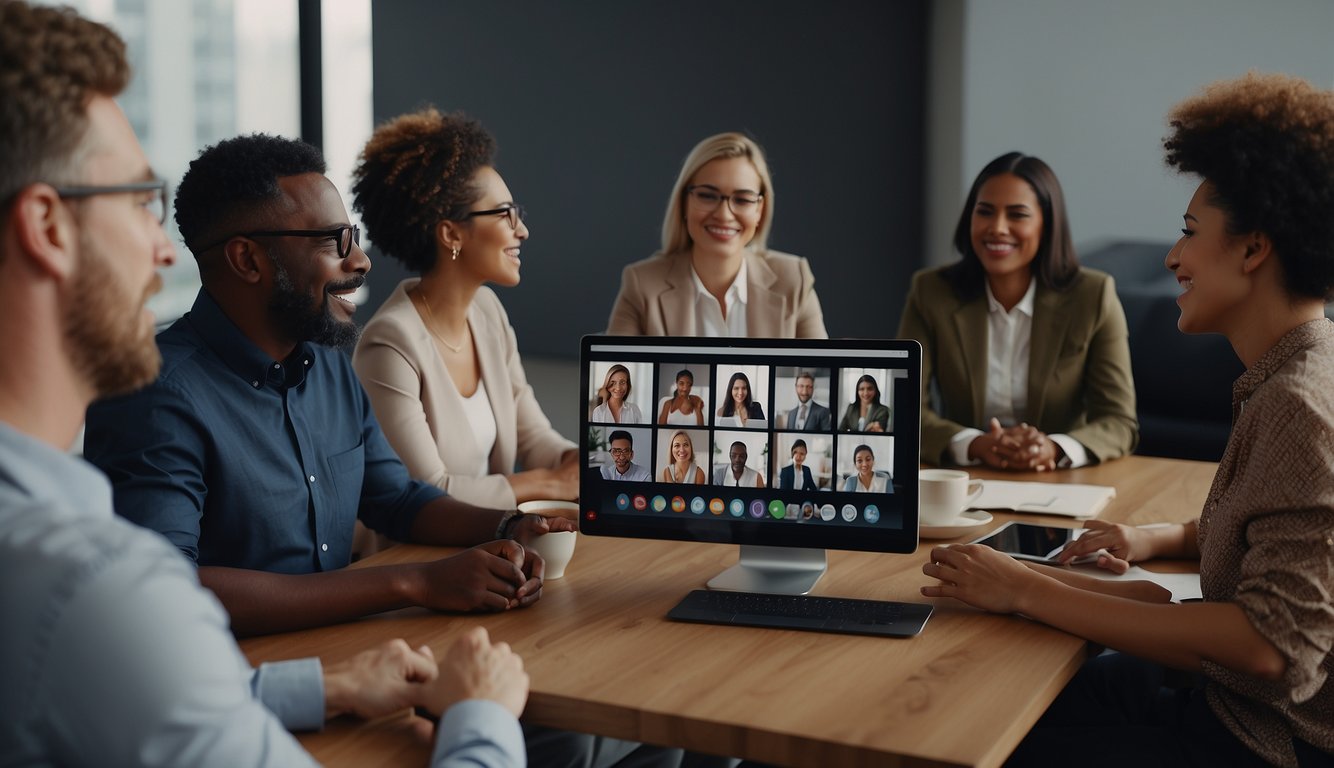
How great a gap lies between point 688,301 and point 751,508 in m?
1.76

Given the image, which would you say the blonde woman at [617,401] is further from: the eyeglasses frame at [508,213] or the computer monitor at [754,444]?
the eyeglasses frame at [508,213]

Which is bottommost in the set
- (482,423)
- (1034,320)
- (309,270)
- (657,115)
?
(482,423)

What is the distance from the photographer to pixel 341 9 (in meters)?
6.64

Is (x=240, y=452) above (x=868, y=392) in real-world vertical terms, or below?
below

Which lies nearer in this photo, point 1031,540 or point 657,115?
point 1031,540

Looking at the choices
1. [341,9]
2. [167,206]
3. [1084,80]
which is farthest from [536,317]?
[167,206]

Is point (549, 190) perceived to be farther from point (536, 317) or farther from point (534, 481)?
point (534, 481)

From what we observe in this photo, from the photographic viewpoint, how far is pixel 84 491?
40.6 inches

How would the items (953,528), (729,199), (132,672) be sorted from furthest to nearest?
1. (729,199)
2. (953,528)
3. (132,672)

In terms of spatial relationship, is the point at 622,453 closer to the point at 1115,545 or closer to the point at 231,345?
the point at 231,345

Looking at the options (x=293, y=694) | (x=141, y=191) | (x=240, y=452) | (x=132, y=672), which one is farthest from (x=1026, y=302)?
(x=132, y=672)

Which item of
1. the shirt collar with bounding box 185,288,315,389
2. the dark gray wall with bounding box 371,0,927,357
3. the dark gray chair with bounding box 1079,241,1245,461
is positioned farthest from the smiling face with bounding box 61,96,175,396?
the dark gray wall with bounding box 371,0,927,357

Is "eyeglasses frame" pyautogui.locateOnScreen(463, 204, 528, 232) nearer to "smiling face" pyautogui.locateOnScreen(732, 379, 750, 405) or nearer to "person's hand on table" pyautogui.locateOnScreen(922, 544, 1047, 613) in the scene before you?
"smiling face" pyautogui.locateOnScreen(732, 379, 750, 405)

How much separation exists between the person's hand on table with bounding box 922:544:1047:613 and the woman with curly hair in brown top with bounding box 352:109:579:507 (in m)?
1.00
